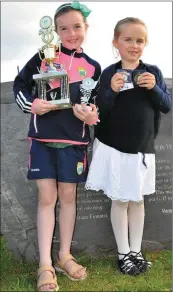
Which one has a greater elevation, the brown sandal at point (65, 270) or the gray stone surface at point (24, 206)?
the gray stone surface at point (24, 206)

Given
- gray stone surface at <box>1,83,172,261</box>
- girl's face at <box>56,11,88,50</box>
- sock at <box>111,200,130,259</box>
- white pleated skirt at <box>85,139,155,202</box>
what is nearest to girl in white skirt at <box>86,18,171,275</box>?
white pleated skirt at <box>85,139,155,202</box>

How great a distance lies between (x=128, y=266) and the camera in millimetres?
3316

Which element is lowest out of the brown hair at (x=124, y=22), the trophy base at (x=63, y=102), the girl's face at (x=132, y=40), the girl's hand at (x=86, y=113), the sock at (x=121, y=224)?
the sock at (x=121, y=224)

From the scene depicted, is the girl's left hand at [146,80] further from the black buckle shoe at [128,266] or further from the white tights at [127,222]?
the black buckle shoe at [128,266]

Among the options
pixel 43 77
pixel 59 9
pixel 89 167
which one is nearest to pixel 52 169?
pixel 89 167

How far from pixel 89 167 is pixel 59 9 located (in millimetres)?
1074

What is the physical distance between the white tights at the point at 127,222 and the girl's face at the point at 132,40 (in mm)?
1009

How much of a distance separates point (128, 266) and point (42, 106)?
1.25m

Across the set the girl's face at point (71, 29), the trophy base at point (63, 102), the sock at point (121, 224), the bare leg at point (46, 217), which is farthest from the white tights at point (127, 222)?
the girl's face at point (71, 29)

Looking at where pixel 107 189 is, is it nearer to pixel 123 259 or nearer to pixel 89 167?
pixel 89 167

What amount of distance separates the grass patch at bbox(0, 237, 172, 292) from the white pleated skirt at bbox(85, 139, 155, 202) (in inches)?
21.6

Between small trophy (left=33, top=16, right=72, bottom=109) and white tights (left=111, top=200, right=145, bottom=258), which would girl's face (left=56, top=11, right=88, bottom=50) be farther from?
white tights (left=111, top=200, right=145, bottom=258)

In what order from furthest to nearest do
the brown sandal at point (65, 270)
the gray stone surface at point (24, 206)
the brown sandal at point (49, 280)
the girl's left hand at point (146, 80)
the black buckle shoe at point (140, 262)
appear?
the gray stone surface at point (24, 206) < the black buckle shoe at point (140, 262) < the brown sandal at point (65, 270) < the girl's left hand at point (146, 80) < the brown sandal at point (49, 280)

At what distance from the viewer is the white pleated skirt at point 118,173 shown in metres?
3.19
